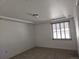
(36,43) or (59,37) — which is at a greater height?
(59,37)

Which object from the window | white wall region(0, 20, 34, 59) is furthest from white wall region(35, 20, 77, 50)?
white wall region(0, 20, 34, 59)

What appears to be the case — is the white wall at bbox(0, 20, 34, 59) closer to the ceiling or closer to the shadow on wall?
the shadow on wall

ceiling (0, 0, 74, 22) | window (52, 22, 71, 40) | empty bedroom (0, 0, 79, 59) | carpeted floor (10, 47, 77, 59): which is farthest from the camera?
window (52, 22, 71, 40)

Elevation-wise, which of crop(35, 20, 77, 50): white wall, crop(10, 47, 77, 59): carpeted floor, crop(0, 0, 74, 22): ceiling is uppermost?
crop(0, 0, 74, 22): ceiling

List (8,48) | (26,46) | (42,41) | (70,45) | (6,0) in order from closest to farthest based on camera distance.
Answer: (6,0) → (8,48) → (70,45) → (26,46) → (42,41)

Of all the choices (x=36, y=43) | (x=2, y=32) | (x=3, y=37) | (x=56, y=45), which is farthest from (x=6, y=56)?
(x=56, y=45)

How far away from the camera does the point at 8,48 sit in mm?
4680

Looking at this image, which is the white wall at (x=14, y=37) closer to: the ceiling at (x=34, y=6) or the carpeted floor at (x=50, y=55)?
the carpeted floor at (x=50, y=55)

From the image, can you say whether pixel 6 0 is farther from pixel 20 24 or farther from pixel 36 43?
pixel 36 43

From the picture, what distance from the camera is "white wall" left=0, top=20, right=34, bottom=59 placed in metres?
4.48

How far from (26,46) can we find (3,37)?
225cm

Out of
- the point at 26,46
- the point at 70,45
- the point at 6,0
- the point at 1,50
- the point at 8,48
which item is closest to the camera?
the point at 6,0

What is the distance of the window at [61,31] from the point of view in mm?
5914

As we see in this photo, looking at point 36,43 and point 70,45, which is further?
point 36,43
